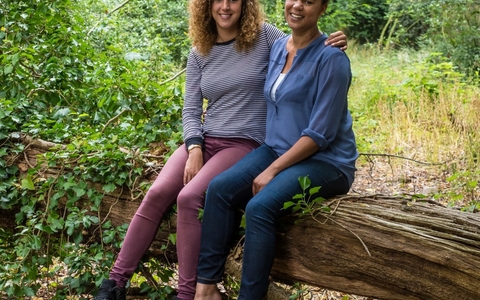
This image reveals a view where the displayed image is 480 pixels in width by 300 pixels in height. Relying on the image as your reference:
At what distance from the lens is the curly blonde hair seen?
11.4 feet

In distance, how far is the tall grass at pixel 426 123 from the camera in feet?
20.2

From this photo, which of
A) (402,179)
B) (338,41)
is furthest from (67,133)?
(402,179)

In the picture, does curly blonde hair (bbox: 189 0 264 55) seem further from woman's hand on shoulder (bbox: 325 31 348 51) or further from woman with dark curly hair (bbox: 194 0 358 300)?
woman's hand on shoulder (bbox: 325 31 348 51)

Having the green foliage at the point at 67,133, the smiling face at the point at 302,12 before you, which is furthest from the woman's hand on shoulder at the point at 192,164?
the smiling face at the point at 302,12

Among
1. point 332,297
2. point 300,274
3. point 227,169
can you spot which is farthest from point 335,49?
point 332,297

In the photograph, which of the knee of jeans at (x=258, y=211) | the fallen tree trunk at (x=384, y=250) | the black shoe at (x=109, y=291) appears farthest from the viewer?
the black shoe at (x=109, y=291)

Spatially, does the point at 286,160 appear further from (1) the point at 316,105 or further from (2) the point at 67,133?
(2) the point at 67,133

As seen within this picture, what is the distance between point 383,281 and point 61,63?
2978 mm

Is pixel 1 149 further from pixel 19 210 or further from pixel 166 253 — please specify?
pixel 166 253

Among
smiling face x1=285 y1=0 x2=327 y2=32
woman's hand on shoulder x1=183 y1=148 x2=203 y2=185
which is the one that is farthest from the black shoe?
smiling face x1=285 y1=0 x2=327 y2=32

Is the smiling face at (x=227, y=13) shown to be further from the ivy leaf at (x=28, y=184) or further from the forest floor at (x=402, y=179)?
the forest floor at (x=402, y=179)

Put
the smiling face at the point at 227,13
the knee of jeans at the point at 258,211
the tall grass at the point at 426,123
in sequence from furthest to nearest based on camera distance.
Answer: the tall grass at the point at 426,123
the smiling face at the point at 227,13
the knee of jeans at the point at 258,211

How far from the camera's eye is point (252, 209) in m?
2.91

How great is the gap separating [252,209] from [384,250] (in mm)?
631
